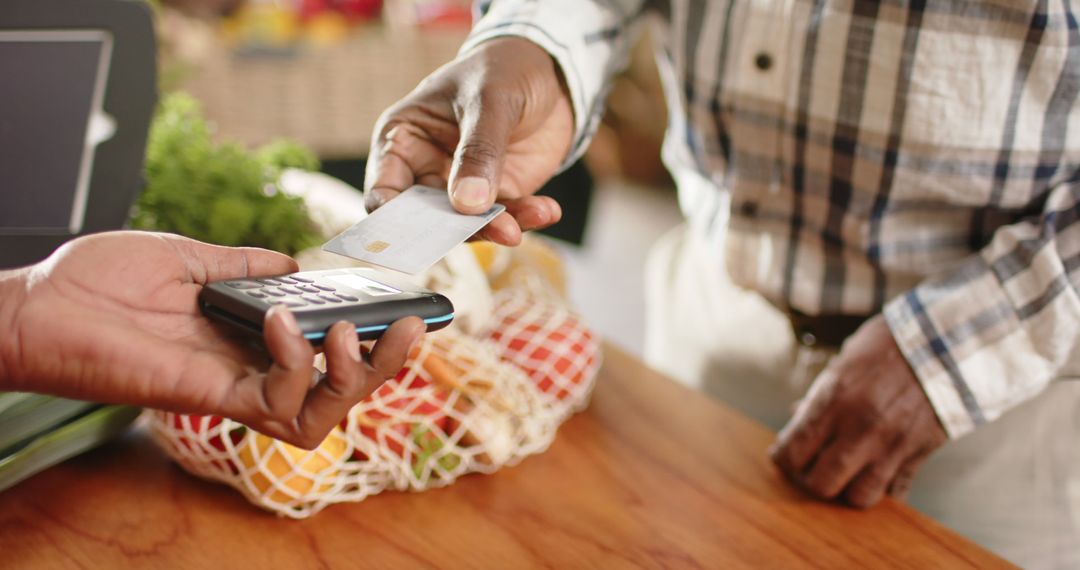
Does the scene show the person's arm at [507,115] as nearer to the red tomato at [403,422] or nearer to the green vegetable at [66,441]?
the red tomato at [403,422]

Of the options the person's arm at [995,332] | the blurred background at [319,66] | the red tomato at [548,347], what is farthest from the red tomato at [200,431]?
the blurred background at [319,66]

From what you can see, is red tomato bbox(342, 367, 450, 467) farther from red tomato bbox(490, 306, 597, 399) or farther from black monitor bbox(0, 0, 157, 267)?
black monitor bbox(0, 0, 157, 267)

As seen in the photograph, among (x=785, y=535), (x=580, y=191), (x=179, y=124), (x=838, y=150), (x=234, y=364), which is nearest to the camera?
(x=234, y=364)

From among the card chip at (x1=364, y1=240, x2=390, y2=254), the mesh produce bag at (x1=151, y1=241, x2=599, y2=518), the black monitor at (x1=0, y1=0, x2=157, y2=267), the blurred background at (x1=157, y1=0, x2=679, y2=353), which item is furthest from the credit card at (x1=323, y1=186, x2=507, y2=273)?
A: the blurred background at (x1=157, y1=0, x2=679, y2=353)

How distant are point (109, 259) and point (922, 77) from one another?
59cm

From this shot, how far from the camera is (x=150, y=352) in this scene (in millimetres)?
438

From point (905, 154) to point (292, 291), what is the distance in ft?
1.63

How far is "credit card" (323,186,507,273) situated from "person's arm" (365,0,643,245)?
0.02 metres

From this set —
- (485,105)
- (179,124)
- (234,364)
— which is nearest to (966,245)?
(485,105)

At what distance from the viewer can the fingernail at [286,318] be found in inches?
16.5

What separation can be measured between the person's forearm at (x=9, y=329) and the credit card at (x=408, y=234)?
166mm

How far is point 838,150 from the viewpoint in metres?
0.72

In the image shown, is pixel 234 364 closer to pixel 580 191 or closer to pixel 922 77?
pixel 922 77

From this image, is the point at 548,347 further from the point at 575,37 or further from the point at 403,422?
the point at 575,37
